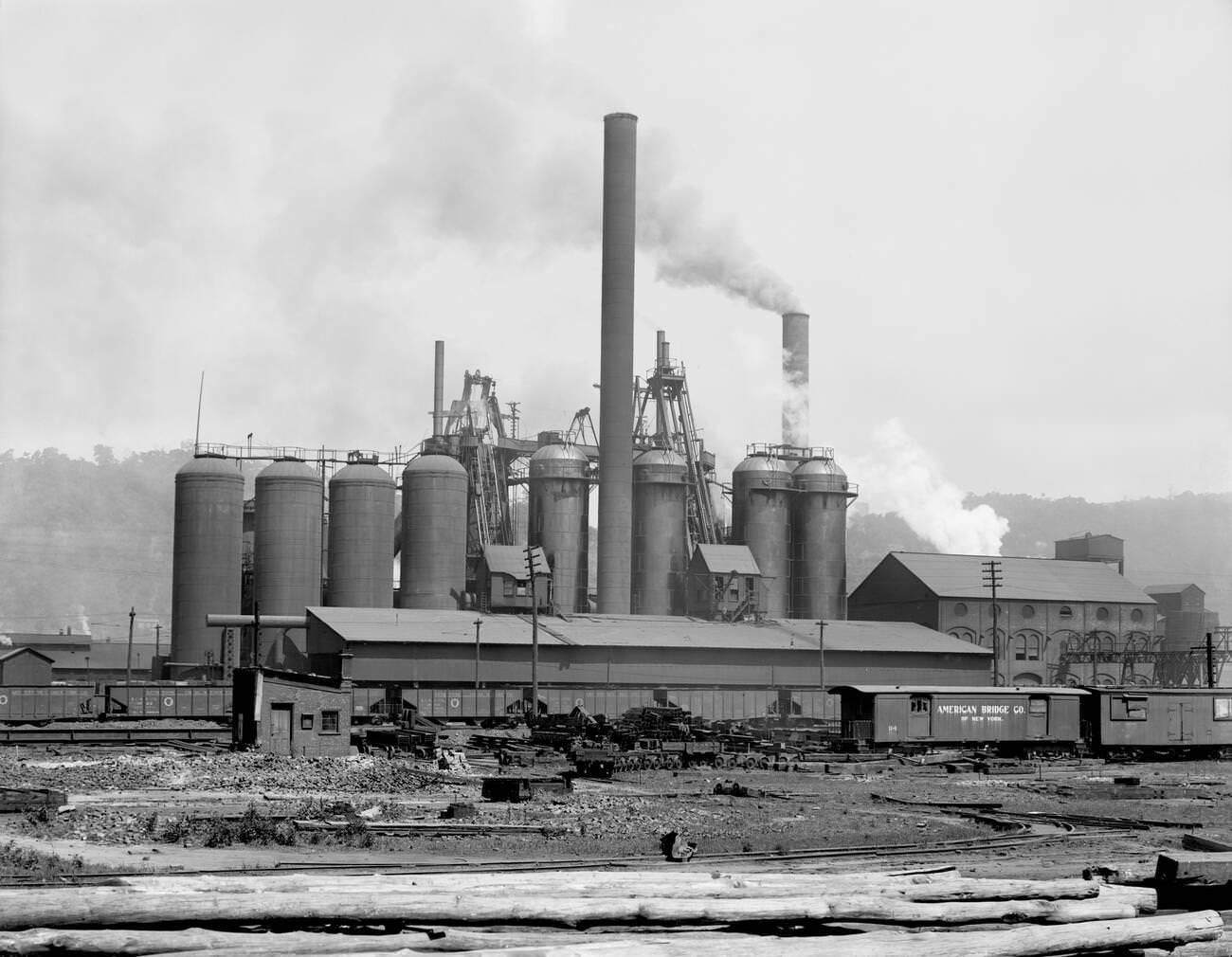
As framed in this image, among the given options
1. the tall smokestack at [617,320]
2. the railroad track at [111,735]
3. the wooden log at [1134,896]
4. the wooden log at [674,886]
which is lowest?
the railroad track at [111,735]

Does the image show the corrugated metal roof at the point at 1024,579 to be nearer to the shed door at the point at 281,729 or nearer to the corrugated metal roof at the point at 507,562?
the corrugated metal roof at the point at 507,562

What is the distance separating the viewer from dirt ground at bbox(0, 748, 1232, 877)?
22094mm

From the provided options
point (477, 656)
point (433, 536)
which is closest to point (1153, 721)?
point (477, 656)

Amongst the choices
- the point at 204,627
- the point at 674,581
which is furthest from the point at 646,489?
the point at 204,627

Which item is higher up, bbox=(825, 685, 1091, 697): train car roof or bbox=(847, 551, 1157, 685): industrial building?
bbox=(847, 551, 1157, 685): industrial building

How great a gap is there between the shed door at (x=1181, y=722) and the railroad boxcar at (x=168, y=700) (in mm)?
38315

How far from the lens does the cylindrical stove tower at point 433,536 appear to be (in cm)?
8700

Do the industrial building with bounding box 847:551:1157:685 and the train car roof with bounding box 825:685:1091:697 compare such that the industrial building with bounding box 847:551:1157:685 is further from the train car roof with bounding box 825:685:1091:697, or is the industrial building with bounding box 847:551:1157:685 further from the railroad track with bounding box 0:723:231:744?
the railroad track with bounding box 0:723:231:744

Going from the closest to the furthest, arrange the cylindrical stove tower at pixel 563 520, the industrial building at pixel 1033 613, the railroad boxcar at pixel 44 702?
the railroad boxcar at pixel 44 702, the cylindrical stove tower at pixel 563 520, the industrial building at pixel 1033 613

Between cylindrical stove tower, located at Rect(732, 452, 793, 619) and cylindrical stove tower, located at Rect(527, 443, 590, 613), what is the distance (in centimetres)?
1121

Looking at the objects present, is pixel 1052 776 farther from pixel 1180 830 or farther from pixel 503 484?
pixel 503 484

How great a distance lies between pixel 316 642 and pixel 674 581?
2630 centimetres

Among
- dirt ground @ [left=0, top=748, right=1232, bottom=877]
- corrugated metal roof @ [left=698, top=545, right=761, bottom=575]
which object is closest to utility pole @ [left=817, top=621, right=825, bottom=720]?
corrugated metal roof @ [left=698, top=545, right=761, bottom=575]

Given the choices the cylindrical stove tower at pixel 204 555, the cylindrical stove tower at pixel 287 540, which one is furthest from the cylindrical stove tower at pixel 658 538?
the cylindrical stove tower at pixel 204 555
